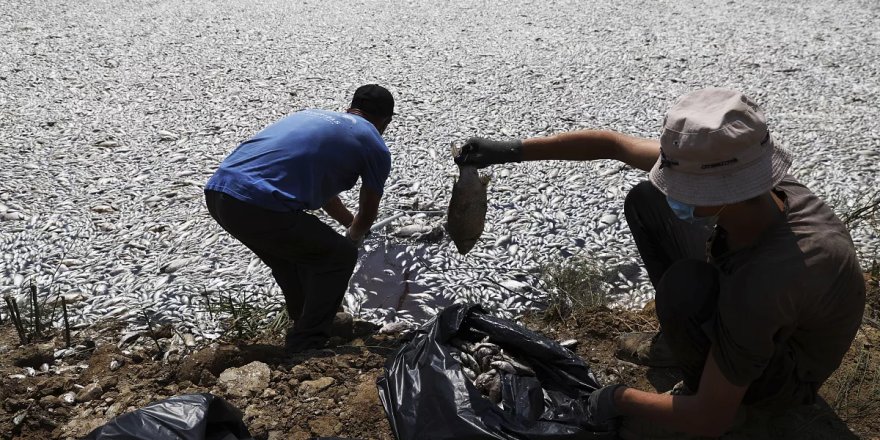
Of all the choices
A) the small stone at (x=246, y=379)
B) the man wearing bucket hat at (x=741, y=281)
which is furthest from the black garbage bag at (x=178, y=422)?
the man wearing bucket hat at (x=741, y=281)

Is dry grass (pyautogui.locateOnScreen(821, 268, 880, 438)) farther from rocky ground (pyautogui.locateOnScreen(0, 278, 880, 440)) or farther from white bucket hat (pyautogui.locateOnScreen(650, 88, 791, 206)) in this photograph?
white bucket hat (pyautogui.locateOnScreen(650, 88, 791, 206))

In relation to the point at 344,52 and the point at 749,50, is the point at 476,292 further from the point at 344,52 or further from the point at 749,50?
the point at 749,50

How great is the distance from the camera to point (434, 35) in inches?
288

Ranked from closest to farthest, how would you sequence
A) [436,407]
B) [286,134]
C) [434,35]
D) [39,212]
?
1. [436,407]
2. [286,134]
3. [39,212]
4. [434,35]

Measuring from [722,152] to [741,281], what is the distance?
356 millimetres

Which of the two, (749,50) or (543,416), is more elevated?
(749,50)

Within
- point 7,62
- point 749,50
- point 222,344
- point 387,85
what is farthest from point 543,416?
point 7,62

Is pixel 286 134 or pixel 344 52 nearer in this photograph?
pixel 286 134

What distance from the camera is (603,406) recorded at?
8.11 ft

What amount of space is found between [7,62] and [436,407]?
225 inches

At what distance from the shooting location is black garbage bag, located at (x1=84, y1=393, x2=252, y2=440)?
225 centimetres

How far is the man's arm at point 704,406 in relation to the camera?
2.20 metres

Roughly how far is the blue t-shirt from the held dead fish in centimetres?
36

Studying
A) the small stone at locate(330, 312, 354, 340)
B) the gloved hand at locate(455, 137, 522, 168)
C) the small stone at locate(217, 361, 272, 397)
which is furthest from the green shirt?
the small stone at locate(330, 312, 354, 340)
